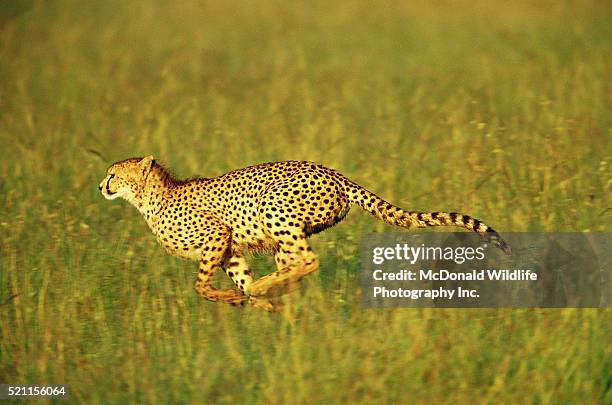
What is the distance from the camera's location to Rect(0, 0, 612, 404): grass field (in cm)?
637

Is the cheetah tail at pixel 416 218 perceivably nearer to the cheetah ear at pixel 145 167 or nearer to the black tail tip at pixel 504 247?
the black tail tip at pixel 504 247

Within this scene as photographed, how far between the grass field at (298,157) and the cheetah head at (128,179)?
564 millimetres

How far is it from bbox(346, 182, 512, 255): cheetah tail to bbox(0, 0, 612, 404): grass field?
0.48 meters

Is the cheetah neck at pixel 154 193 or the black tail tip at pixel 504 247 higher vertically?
the cheetah neck at pixel 154 193

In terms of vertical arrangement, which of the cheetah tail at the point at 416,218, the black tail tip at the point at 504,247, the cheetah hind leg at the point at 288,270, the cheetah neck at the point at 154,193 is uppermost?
the cheetah neck at the point at 154,193

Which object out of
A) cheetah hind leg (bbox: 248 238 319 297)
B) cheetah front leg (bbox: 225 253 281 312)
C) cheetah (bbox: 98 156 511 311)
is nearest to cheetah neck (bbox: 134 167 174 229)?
cheetah (bbox: 98 156 511 311)

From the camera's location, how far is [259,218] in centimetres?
676

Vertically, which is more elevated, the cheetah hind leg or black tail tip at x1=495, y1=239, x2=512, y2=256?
black tail tip at x1=495, y1=239, x2=512, y2=256

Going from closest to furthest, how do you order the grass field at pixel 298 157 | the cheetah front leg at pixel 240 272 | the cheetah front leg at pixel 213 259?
1. the grass field at pixel 298 157
2. the cheetah front leg at pixel 213 259
3. the cheetah front leg at pixel 240 272

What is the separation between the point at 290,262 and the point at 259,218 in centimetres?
30

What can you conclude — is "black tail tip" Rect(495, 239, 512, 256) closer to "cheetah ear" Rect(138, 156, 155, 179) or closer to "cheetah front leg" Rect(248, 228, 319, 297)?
"cheetah front leg" Rect(248, 228, 319, 297)

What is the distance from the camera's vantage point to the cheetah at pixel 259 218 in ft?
21.9

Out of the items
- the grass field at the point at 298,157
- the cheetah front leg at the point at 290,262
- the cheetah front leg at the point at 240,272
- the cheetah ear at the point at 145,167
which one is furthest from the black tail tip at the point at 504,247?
the cheetah ear at the point at 145,167

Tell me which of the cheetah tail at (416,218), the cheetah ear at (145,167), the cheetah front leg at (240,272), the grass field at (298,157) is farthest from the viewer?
the cheetah ear at (145,167)
